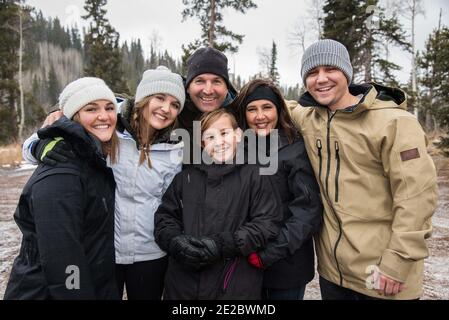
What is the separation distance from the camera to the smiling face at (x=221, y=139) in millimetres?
2271

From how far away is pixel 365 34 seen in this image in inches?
636

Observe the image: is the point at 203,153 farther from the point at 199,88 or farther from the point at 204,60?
the point at 204,60

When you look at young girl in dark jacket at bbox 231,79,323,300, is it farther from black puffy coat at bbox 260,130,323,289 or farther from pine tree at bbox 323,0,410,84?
pine tree at bbox 323,0,410,84

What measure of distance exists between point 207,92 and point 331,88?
105 cm

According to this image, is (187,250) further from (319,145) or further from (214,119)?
(319,145)

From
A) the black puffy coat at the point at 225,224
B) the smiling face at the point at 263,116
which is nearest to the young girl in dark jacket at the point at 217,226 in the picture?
the black puffy coat at the point at 225,224

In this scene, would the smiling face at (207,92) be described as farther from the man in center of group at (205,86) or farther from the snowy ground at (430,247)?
the snowy ground at (430,247)

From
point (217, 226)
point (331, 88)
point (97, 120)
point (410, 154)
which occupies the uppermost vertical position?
point (331, 88)

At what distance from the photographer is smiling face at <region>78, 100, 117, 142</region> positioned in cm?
217

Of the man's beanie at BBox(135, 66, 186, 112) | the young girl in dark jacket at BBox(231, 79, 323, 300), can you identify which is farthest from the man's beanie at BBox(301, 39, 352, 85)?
the man's beanie at BBox(135, 66, 186, 112)

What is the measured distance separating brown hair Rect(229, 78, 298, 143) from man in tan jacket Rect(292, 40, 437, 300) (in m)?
0.12

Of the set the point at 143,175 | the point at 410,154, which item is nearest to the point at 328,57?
the point at 410,154
